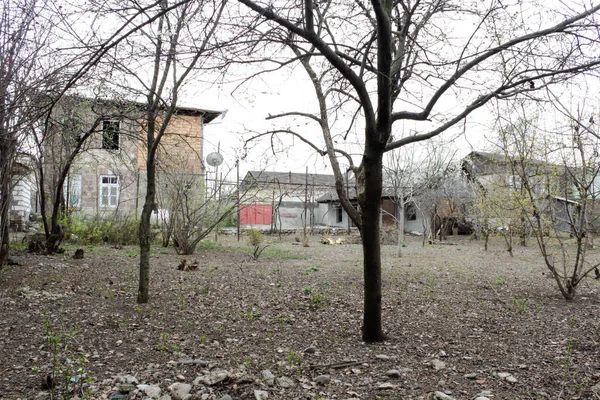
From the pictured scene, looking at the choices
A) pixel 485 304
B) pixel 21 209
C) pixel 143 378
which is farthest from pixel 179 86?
pixel 21 209

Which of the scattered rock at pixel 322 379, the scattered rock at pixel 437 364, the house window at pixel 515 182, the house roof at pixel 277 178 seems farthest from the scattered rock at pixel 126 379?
the house window at pixel 515 182

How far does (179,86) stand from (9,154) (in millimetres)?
2300

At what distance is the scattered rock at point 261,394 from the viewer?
2802mm

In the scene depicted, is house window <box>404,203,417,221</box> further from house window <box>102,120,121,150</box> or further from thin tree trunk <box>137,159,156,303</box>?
thin tree trunk <box>137,159,156,303</box>

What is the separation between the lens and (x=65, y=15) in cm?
319

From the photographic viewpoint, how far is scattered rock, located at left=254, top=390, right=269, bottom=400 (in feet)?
9.19

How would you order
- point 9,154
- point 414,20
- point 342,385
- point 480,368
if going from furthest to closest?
point 9,154 → point 414,20 → point 480,368 → point 342,385

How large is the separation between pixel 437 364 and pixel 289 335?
1.41m

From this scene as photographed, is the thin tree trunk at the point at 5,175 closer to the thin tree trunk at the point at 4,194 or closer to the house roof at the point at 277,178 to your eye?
the thin tree trunk at the point at 4,194

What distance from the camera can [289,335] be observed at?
4.21 metres

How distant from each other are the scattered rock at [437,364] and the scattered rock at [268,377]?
1.27 metres

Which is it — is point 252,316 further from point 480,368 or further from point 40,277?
point 40,277

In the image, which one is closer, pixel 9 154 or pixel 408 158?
pixel 9 154

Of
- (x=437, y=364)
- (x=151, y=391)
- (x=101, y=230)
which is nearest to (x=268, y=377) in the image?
(x=151, y=391)
